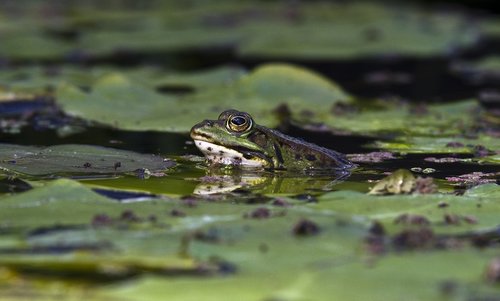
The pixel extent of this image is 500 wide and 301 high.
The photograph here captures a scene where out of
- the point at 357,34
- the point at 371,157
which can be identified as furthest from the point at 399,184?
the point at 357,34

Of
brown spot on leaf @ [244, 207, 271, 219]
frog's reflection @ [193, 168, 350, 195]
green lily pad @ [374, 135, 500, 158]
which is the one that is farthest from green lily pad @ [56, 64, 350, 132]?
brown spot on leaf @ [244, 207, 271, 219]

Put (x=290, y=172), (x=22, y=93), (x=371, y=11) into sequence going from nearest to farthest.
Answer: (x=290, y=172)
(x=22, y=93)
(x=371, y=11)

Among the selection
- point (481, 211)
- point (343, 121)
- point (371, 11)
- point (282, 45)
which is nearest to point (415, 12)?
point (371, 11)

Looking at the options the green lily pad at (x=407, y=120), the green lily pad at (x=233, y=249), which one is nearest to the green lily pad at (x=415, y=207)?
the green lily pad at (x=233, y=249)

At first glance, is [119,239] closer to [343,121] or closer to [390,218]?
[390,218]

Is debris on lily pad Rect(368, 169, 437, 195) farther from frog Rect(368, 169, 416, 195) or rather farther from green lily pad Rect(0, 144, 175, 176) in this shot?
green lily pad Rect(0, 144, 175, 176)
